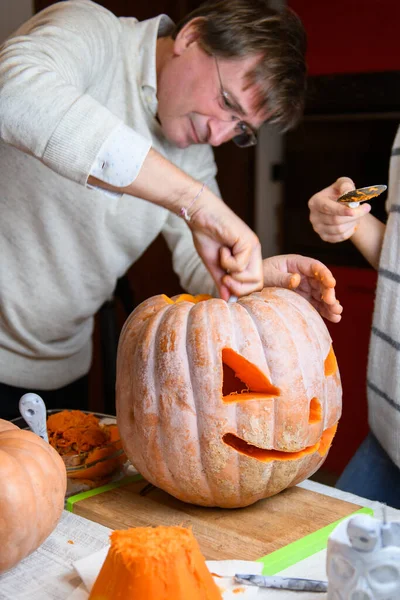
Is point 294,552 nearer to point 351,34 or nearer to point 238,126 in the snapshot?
point 238,126

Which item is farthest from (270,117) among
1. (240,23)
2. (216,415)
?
(216,415)

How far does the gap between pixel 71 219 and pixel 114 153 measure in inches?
18.0

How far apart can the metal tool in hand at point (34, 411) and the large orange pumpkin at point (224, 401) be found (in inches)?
5.0

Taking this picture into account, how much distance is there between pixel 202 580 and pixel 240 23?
991 mm

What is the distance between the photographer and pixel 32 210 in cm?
146

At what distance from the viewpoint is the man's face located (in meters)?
1.34

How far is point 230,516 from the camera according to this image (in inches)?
41.1

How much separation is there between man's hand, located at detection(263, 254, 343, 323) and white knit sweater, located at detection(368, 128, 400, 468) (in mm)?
88

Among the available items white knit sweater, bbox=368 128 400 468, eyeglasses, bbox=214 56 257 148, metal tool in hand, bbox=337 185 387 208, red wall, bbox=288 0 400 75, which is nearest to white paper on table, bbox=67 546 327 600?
white knit sweater, bbox=368 128 400 468

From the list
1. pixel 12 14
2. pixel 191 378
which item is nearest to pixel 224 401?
pixel 191 378

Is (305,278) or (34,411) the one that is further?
(305,278)

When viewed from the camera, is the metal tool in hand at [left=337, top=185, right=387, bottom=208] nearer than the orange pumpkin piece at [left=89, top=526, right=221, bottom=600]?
No

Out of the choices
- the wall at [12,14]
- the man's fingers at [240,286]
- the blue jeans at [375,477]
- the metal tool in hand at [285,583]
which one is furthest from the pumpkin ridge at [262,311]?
the wall at [12,14]

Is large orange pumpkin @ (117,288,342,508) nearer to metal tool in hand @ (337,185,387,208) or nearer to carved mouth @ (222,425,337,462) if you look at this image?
carved mouth @ (222,425,337,462)
